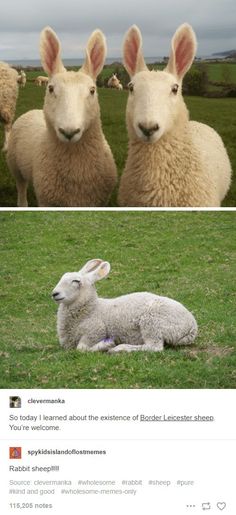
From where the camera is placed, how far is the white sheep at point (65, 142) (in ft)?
5.64

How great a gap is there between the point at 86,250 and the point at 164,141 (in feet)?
2.69

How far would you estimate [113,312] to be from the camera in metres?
2.44

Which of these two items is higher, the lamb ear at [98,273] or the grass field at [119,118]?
the grass field at [119,118]

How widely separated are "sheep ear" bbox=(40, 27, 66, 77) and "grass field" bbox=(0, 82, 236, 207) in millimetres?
66

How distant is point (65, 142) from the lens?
5.94 ft

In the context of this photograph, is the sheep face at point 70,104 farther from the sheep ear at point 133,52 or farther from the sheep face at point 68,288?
the sheep face at point 68,288

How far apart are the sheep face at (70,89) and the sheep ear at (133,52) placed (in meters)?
0.05

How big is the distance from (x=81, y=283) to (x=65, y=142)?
2.36ft
